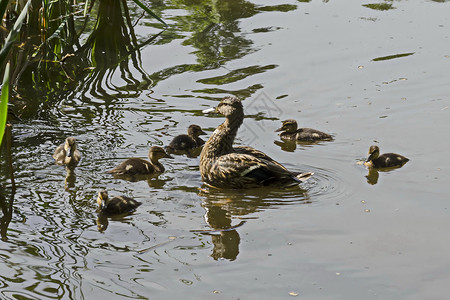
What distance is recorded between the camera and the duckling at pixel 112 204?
520 cm

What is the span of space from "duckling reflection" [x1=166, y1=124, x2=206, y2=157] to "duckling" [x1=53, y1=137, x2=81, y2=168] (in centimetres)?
78

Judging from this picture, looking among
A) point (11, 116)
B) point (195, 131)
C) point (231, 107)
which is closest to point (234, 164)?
point (231, 107)

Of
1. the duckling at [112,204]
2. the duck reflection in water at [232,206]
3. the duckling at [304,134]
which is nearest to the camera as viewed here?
the duck reflection in water at [232,206]

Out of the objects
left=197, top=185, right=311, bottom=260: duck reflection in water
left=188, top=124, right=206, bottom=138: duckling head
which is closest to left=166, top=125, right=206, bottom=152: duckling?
left=188, top=124, right=206, bottom=138: duckling head

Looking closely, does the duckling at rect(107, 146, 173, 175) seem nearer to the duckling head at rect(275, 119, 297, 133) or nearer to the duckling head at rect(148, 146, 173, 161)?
the duckling head at rect(148, 146, 173, 161)

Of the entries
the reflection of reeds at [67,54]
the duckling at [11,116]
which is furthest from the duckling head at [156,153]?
the reflection of reeds at [67,54]

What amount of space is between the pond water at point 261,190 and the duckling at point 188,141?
0.10 metres

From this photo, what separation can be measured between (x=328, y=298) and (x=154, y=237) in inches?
48.2

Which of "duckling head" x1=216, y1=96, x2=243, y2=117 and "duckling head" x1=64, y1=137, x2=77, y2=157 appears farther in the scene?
"duckling head" x1=216, y1=96, x2=243, y2=117

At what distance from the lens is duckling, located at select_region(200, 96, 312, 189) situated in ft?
19.1

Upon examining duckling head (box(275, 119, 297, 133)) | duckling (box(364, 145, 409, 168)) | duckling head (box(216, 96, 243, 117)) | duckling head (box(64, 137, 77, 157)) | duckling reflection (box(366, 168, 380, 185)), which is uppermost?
duckling head (box(216, 96, 243, 117))

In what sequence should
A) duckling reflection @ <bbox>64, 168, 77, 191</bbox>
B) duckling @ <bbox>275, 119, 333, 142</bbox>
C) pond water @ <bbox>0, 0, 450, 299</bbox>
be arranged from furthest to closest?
duckling @ <bbox>275, 119, 333, 142</bbox>
duckling reflection @ <bbox>64, 168, 77, 191</bbox>
pond water @ <bbox>0, 0, 450, 299</bbox>

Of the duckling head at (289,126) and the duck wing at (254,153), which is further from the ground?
the duck wing at (254,153)

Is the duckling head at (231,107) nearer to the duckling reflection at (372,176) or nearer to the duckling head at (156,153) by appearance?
the duckling head at (156,153)
